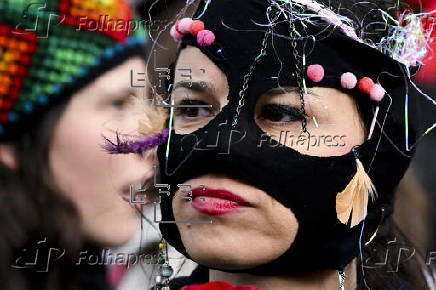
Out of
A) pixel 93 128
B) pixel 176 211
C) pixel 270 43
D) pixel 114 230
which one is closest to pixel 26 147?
pixel 93 128

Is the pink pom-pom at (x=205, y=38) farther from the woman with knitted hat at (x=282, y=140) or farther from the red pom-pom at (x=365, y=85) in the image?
the red pom-pom at (x=365, y=85)

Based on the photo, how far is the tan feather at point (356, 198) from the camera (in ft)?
7.65

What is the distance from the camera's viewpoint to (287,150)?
2.30 meters

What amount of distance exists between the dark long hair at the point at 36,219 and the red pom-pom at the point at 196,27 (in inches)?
35.1

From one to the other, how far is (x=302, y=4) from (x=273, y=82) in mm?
281

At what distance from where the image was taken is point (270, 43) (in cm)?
237

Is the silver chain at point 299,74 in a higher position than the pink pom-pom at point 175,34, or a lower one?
lower

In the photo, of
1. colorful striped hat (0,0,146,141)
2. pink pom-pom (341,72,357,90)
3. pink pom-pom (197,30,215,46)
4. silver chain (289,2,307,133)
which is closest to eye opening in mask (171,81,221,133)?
pink pom-pom (197,30,215,46)

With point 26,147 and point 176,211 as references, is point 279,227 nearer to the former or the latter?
point 176,211

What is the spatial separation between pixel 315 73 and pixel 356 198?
38 centimetres

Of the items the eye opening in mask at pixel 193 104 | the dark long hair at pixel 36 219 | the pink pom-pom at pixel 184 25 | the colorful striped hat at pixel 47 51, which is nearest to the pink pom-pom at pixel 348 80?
the eye opening in mask at pixel 193 104

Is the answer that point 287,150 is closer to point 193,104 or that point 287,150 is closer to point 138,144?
point 193,104

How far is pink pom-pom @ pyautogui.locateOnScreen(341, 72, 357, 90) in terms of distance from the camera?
2365mm

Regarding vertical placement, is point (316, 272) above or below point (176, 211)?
below
